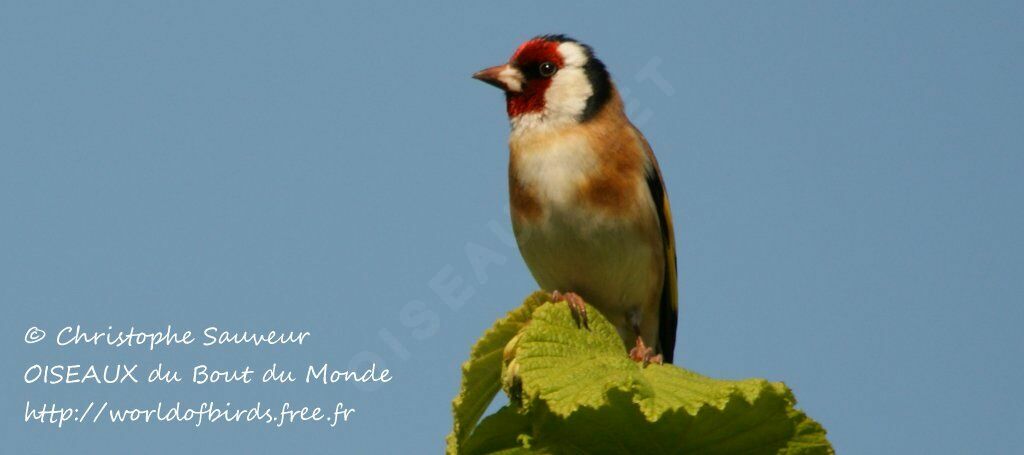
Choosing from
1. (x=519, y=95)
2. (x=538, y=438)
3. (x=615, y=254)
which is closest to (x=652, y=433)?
(x=538, y=438)

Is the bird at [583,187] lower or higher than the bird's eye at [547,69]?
lower

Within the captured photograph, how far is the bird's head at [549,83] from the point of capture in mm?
5336

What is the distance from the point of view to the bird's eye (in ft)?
17.8

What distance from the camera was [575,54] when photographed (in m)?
5.54

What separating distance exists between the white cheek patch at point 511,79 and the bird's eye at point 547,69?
11 centimetres

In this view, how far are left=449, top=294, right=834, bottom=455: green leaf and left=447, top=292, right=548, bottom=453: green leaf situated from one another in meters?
0.35

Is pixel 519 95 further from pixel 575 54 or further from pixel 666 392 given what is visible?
pixel 666 392

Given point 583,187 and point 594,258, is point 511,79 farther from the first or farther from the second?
point 594,258

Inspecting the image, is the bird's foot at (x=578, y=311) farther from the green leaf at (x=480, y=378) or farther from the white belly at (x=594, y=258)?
the white belly at (x=594, y=258)

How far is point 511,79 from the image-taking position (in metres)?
5.37

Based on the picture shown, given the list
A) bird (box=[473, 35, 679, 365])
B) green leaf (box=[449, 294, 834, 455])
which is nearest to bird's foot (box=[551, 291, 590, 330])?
green leaf (box=[449, 294, 834, 455])

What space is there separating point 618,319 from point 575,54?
1.28m

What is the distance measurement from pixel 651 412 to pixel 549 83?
2923mm

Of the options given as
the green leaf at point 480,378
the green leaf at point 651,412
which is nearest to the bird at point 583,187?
the green leaf at point 480,378
